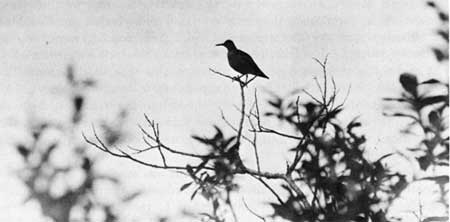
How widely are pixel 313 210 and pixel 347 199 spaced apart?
15cm

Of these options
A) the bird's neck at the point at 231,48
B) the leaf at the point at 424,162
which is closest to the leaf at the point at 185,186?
the leaf at the point at 424,162

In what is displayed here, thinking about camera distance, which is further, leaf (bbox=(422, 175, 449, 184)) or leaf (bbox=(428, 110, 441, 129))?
leaf (bbox=(428, 110, 441, 129))

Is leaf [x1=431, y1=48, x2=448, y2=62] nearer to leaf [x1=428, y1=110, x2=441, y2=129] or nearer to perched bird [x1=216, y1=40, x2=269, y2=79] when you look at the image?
leaf [x1=428, y1=110, x2=441, y2=129]

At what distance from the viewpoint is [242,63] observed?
12.9 feet

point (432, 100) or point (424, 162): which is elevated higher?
point (432, 100)

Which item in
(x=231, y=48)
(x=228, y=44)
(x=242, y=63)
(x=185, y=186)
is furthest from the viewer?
(x=228, y=44)

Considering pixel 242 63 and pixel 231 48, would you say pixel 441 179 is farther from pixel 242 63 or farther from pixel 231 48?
pixel 231 48

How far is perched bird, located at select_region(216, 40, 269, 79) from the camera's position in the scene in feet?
12.3

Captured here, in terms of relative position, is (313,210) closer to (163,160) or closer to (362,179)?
(362,179)

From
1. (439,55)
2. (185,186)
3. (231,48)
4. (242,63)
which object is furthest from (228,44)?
(439,55)

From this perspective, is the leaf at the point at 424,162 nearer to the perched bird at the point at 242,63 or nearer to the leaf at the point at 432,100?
the leaf at the point at 432,100

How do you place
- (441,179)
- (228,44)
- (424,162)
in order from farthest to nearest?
1. (228,44)
2. (424,162)
3. (441,179)

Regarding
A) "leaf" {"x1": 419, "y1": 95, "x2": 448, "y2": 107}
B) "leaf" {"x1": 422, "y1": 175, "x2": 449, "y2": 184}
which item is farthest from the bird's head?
"leaf" {"x1": 422, "y1": 175, "x2": 449, "y2": 184}

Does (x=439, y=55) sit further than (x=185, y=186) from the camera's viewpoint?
No
